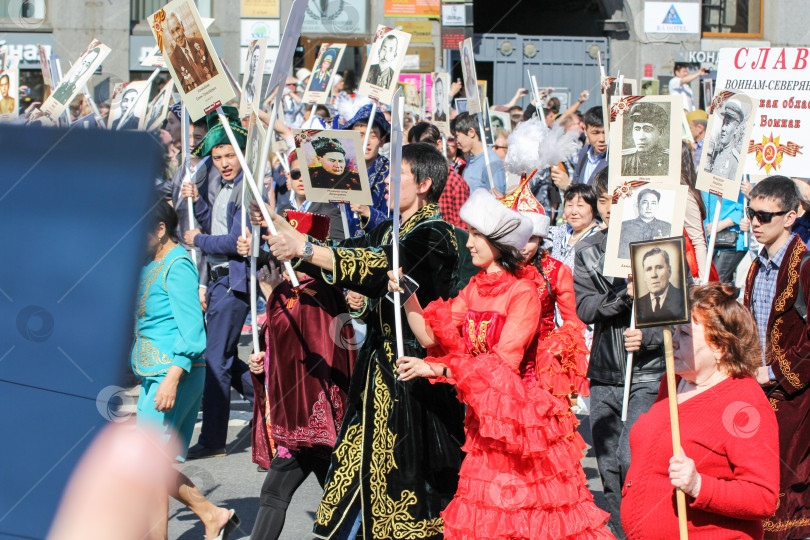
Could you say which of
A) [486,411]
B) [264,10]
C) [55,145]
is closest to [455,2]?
[264,10]

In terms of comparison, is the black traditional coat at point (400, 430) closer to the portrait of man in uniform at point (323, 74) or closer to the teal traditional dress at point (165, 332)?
the teal traditional dress at point (165, 332)

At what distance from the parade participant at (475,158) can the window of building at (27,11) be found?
13.5m

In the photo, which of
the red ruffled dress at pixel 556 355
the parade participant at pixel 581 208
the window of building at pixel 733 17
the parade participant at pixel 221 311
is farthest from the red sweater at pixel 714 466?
the window of building at pixel 733 17

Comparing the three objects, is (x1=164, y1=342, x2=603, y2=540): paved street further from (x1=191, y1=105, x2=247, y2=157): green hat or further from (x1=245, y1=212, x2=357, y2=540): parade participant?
(x1=191, y1=105, x2=247, y2=157): green hat

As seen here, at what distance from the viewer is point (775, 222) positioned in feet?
15.2

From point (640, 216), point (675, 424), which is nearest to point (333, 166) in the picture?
point (640, 216)

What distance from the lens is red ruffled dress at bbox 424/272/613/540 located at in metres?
3.43

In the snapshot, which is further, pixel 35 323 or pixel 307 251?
pixel 307 251

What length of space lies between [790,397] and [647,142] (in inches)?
54.2

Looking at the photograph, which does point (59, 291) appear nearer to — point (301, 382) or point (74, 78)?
point (301, 382)

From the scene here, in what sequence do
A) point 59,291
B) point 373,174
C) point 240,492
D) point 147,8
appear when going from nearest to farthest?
point 59,291 → point 240,492 → point 373,174 → point 147,8

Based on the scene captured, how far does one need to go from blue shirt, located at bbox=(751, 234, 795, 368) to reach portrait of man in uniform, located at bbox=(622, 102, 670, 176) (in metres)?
0.85

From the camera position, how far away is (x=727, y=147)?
4746 millimetres

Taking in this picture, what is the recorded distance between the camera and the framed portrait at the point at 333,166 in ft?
14.5
